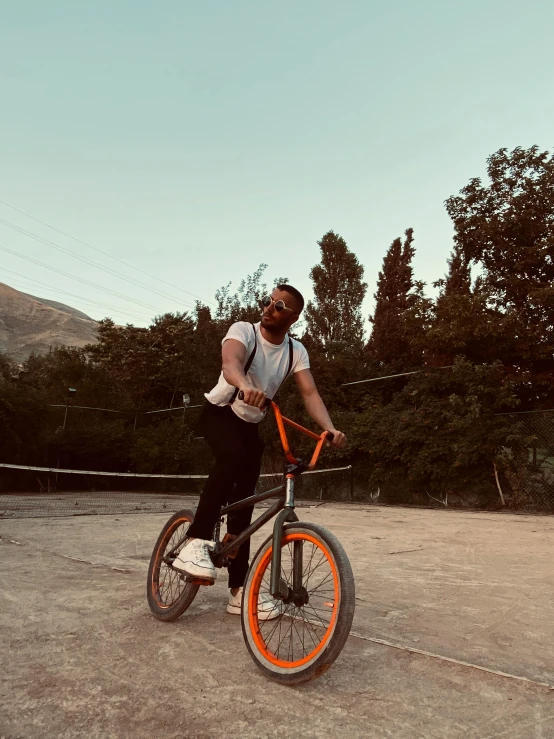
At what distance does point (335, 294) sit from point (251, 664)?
3591 cm

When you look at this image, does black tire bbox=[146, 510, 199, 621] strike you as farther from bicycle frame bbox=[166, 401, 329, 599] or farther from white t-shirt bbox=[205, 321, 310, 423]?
white t-shirt bbox=[205, 321, 310, 423]

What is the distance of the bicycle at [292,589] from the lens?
7.11 feet

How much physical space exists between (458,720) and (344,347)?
76.2ft

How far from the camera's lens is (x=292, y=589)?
2469 mm

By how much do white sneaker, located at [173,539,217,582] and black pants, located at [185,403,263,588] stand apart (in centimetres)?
5

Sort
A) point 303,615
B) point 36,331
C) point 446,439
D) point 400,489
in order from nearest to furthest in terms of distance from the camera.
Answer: point 303,615
point 446,439
point 400,489
point 36,331

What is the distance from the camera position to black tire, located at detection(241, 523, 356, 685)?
2.14m

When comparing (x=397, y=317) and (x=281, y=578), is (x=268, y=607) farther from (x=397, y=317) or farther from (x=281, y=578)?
(x=397, y=317)

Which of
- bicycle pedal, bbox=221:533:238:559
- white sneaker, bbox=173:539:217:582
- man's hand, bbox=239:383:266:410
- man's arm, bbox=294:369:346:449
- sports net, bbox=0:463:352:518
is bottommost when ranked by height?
sports net, bbox=0:463:352:518

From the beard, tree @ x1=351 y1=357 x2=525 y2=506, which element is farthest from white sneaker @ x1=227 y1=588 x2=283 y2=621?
tree @ x1=351 y1=357 x2=525 y2=506

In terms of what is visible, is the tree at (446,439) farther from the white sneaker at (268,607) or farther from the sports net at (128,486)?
the white sneaker at (268,607)

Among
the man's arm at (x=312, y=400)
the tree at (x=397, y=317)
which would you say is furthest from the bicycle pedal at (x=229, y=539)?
the tree at (x=397, y=317)

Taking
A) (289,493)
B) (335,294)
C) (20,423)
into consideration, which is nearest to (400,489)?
(20,423)

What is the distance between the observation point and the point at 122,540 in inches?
Result: 250
